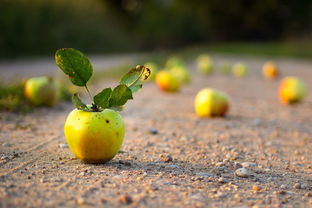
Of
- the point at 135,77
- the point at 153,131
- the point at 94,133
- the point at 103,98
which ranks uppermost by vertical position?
the point at 135,77

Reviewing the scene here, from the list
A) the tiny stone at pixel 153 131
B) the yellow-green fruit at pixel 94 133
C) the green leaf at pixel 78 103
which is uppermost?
the green leaf at pixel 78 103

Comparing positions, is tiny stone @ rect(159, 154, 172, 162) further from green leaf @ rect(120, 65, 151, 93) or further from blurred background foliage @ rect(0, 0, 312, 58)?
blurred background foliage @ rect(0, 0, 312, 58)

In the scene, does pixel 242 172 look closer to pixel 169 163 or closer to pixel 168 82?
pixel 169 163

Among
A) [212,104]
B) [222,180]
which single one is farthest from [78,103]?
[212,104]

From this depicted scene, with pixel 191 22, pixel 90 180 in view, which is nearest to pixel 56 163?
pixel 90 180

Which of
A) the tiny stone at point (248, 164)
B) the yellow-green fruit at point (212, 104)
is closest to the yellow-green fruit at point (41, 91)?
the yellow-green fruit at point (212, 104)

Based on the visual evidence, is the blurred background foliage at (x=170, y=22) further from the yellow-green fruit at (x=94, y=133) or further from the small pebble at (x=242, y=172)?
the small pebble at (x=242, y=172)
